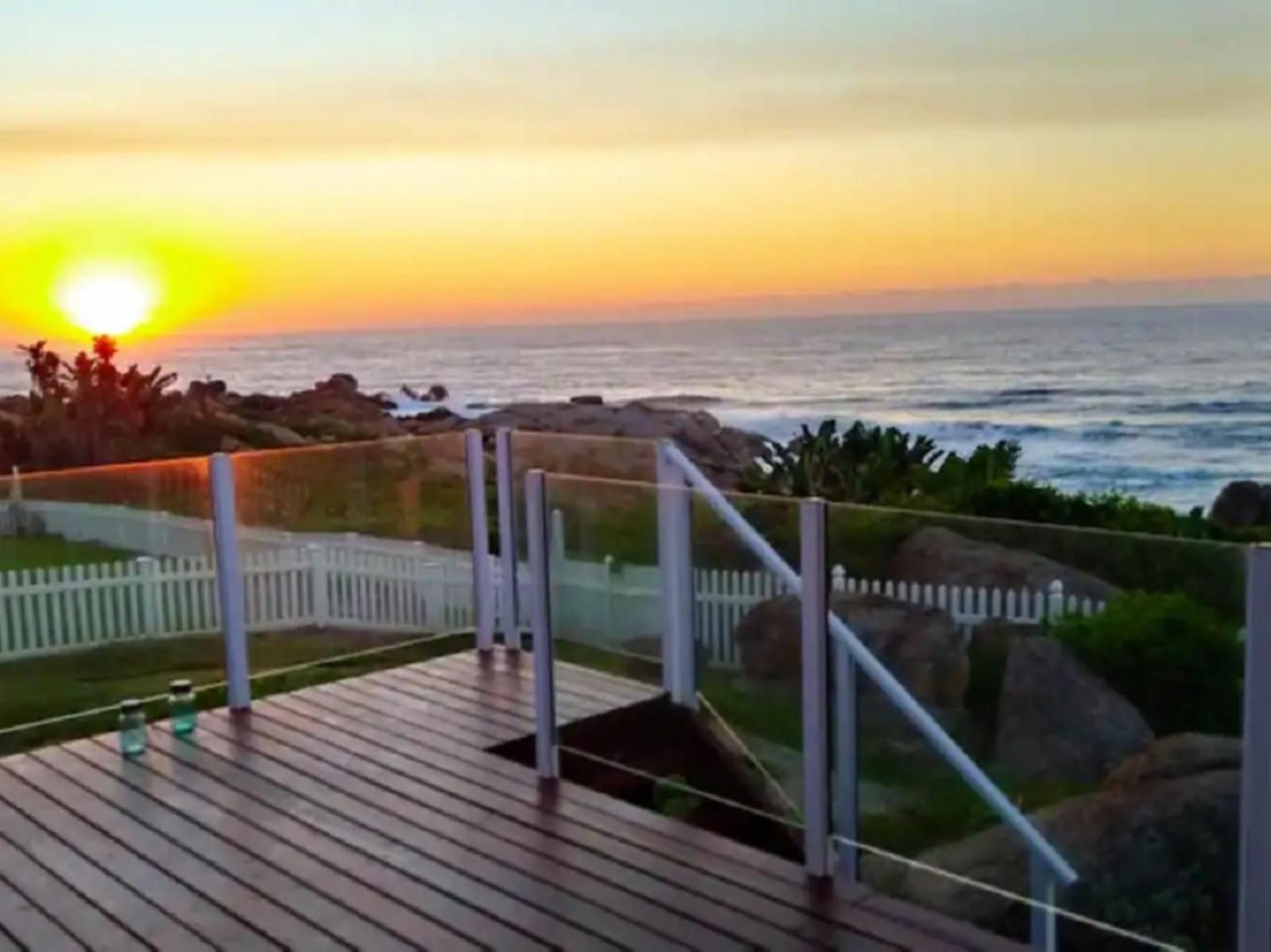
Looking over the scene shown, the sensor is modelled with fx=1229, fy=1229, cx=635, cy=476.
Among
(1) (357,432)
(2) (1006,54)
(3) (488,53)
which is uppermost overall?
(2) (1006,54)

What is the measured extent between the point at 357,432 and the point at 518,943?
78.3ft

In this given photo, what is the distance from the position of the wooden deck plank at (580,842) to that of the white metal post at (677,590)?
58cm

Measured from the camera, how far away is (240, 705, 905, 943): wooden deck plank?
281cm

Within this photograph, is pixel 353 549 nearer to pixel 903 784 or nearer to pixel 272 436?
pixel 903 784

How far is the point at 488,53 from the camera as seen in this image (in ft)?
37.0

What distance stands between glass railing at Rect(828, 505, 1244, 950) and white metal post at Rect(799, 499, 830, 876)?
1.8 inches

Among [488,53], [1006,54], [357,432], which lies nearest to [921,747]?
[488,53]

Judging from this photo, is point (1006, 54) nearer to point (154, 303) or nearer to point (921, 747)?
point (154, 303)

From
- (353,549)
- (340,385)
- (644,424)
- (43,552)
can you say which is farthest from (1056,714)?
(340,385)

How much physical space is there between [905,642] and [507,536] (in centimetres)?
277

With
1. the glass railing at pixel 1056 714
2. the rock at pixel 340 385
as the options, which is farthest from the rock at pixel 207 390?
the glass railing at pixel 1056 714

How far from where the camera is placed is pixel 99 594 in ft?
15.1

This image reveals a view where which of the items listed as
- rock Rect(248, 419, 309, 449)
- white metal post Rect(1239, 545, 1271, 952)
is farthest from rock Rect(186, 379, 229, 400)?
white metal post Rect(1239, 545, 1271, 952)

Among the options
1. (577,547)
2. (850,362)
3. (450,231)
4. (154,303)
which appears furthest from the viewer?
(850,362)
